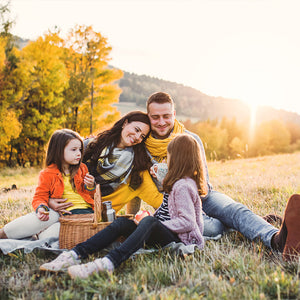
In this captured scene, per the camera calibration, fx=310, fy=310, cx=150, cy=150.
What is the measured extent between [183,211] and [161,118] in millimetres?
1460

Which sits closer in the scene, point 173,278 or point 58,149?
point 173,278

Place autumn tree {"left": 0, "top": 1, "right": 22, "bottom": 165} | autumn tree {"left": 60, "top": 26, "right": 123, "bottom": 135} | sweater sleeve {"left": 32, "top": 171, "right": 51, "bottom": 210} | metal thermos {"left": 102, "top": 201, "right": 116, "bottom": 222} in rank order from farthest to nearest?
autumn tree {"left": 60, "top": 26, "right": 123, "bottom": 135} < autumn tree {"left": 0, "top": 1, "right": 22, "bottom": 165} < sweater sleeve {"left": 32, "top": 171, "right": 51, "bottom": 210} < metal thermos {"left": 102, "top": 201, "right": 116, "bottom": 222}

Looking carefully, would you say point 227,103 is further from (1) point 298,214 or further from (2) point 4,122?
(1) point 298,214

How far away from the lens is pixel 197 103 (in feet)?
282

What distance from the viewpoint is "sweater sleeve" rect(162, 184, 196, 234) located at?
2.91m

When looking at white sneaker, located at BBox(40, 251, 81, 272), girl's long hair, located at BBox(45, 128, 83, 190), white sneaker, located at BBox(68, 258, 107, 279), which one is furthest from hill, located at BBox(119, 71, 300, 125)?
white sneaker, located at BBox(68, 258, 107, 279)

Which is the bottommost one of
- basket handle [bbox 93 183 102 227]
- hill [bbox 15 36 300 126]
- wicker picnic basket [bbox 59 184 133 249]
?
wicker picnic basket [bbox 59 184 133 249]

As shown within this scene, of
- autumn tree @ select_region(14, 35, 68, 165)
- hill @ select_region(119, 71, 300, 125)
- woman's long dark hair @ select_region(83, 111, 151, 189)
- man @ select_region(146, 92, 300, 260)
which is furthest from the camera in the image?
hill @ select_region(119, 71, 300, 125)

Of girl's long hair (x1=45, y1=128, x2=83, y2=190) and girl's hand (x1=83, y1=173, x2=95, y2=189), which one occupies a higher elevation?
Answer: girl's long hair (x1=45, y1=128, x2=83, y2=190)

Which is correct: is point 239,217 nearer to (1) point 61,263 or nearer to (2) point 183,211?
(2) point 183,211

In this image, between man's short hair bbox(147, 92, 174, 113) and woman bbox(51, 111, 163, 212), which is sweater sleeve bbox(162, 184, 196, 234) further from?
man's short hair bbox(147, 92, 174, 113)

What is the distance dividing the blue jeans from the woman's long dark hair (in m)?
0.95

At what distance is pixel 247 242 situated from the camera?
329cm

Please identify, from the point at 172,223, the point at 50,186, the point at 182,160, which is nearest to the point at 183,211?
the point at 172,223
